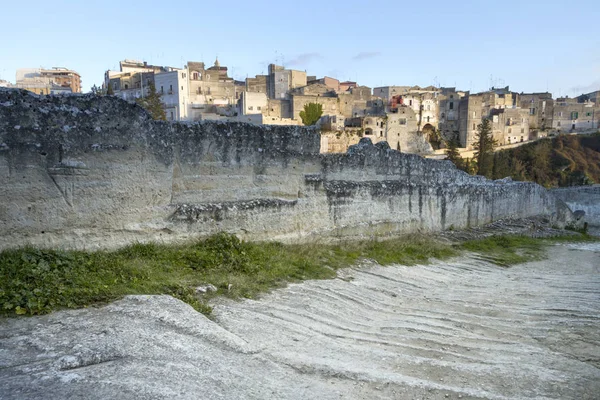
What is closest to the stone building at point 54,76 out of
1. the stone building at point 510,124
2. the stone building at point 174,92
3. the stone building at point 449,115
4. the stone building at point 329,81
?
the stone building at point 174,92

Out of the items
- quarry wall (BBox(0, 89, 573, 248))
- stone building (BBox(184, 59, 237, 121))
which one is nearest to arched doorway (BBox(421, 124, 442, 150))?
stone building (BBox(184, 59, 237, 121))

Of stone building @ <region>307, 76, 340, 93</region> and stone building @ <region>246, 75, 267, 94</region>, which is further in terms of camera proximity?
→ stone building @ <region>307, 76, 340, 93</region>

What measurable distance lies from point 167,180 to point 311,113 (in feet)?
193

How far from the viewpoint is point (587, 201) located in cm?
2569

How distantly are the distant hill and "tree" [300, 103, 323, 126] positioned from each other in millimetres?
24050

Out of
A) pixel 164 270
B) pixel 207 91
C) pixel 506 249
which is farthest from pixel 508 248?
pixel 207 91

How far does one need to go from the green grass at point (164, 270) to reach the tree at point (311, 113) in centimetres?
5488

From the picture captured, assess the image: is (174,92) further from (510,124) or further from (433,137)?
(510,124)

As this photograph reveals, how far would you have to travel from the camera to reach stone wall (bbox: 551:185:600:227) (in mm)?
25344

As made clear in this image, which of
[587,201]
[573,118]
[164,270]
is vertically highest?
[573,118]

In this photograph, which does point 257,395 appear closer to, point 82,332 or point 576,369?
point 82,332

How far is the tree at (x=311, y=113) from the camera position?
63325 millimetres

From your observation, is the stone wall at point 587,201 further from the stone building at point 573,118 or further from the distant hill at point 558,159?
the stone building at point 573,118

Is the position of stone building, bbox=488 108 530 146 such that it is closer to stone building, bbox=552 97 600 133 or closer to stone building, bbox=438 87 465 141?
stone building, bbox=438 87 465 141
